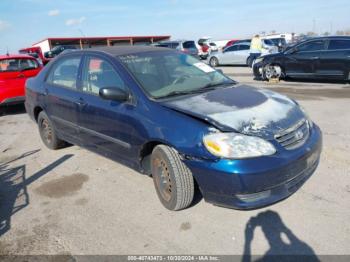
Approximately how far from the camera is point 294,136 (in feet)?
10.5

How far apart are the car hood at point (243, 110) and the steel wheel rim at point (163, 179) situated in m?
0.60

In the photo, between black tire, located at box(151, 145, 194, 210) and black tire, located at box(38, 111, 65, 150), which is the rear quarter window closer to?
black tire, located at box(38, 111, 65, 150)

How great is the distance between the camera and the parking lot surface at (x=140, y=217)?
9.61ft

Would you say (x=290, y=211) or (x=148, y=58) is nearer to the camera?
(x=290, y=211)

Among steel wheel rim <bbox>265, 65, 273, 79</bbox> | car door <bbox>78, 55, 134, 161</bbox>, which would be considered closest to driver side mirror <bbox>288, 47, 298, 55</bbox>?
steel wheel rim <bbox>265, 65, 273, 79</bbox>

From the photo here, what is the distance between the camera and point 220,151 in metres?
2.88

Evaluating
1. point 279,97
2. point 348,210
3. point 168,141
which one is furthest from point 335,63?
point 168,141

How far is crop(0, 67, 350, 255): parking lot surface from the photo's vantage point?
293 cm

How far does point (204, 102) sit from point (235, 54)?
17.0 metres

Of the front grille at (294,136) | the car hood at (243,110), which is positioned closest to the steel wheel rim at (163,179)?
the car hood at (243,110)

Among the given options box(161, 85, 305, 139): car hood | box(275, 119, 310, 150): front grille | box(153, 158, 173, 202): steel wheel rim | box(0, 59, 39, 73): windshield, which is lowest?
box(153, 158, 173, 202): steel wheel rim

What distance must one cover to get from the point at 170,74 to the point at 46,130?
271 centimetres

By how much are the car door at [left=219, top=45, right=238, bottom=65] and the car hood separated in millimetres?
16440

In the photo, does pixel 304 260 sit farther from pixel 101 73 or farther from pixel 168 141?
pixel 101 73
